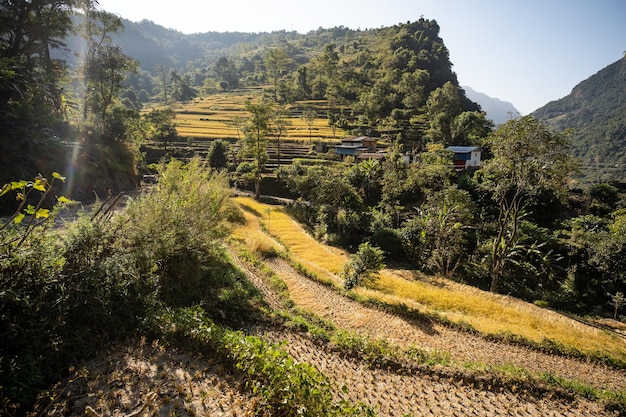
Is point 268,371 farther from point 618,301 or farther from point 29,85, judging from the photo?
point 618,301

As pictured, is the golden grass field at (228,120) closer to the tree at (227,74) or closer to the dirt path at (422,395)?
the tree at (227,74)

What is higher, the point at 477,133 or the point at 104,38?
the point at 104,38

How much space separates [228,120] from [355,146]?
3077 cm

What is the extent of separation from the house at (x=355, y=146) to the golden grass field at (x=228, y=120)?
479 cm

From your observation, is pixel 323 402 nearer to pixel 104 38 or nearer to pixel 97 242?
pixel 97 242

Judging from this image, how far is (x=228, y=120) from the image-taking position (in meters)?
64.4

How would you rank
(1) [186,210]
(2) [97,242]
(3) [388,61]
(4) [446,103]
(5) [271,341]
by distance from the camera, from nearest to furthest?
(2) [97,242], (5) [271,341], (1) [186,210], (4) [446,103], (3) [388,61]

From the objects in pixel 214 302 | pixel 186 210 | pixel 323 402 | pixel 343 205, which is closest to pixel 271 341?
pixel 214 302

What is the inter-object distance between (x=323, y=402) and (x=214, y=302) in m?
5.38

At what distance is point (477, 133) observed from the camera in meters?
47.3

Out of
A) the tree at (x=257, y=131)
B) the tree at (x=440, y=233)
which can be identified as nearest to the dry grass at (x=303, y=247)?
the tree at (x=440, y=233)

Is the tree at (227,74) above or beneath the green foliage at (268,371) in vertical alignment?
above

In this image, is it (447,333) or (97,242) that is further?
(447,333)

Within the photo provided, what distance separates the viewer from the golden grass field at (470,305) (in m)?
13.4
